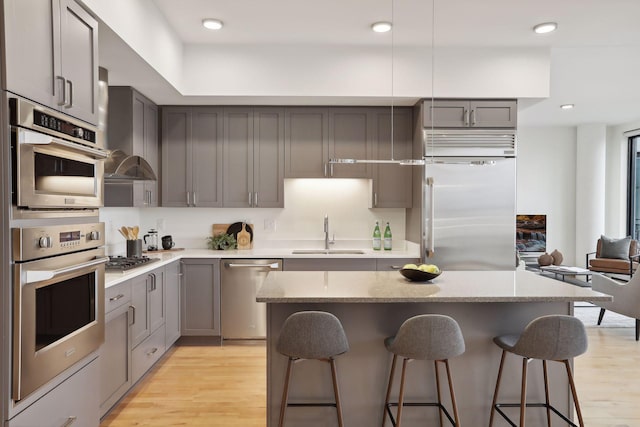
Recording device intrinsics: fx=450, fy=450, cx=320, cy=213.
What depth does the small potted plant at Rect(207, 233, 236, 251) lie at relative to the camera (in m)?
4.57

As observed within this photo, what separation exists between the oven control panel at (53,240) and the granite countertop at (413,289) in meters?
0.85

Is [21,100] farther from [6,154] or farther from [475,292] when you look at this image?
[475,292]

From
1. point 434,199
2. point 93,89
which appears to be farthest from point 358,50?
point 93,89

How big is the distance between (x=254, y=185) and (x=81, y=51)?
2.53 meters

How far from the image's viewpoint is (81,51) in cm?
210

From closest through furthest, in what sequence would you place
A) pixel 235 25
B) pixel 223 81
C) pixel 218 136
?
pixel 235 25, pixel 223 81, pixel 218 136

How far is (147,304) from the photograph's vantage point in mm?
3369

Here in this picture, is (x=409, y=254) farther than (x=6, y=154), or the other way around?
(x=409, y=254)

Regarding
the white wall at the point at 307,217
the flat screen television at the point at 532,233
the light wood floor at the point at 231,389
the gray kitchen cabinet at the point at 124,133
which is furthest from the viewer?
the flat screen television at the point at 532,233

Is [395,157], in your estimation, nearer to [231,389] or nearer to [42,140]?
[231,389]

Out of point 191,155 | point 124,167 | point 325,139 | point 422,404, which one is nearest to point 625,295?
point 422,404

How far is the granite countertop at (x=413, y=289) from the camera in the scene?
2.26 metres

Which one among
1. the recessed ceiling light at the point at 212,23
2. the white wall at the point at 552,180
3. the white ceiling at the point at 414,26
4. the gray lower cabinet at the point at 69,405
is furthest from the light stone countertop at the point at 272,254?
the white wall at the point at 552,180

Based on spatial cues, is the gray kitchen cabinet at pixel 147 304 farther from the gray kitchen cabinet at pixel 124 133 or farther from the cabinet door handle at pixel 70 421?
the cabinet door handle at pixel 70 421
